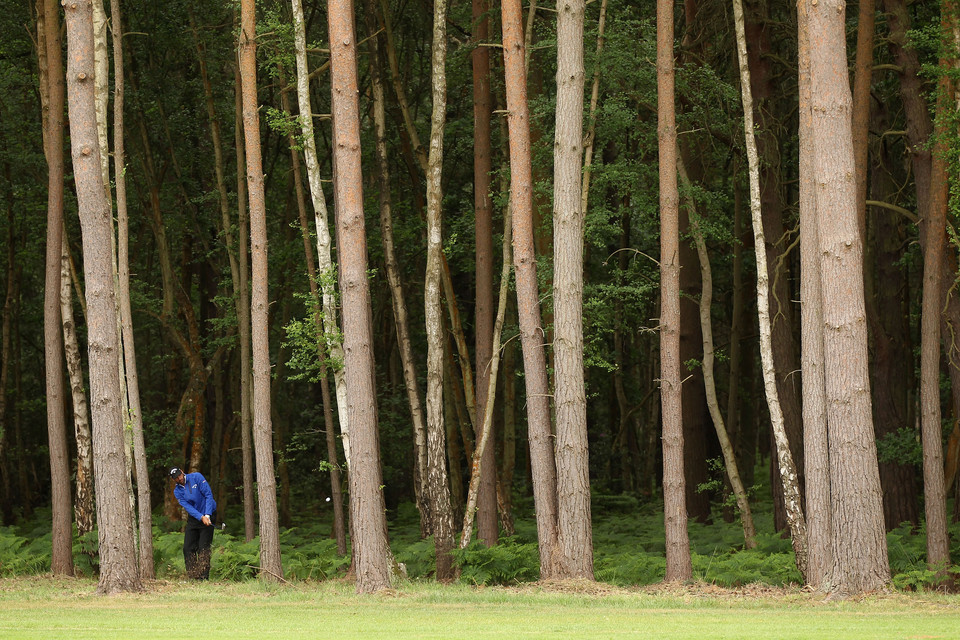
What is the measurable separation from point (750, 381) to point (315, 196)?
17.7m

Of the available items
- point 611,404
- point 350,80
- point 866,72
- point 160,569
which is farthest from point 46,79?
point 611,404

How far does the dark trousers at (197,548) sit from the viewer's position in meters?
15.2

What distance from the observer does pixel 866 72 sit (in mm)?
15461

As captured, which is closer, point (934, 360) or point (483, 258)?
point (934, 360)

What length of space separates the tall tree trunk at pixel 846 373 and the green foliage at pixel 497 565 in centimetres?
518

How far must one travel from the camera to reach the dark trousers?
1521 centimetres

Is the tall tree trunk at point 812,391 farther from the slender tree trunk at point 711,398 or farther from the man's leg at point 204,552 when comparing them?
the man's leg at point 204,552

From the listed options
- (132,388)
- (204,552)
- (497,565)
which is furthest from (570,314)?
(132,388)

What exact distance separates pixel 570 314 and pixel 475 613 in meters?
4.51

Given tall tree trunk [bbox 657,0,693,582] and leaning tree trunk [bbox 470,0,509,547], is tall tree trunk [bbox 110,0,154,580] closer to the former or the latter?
leaning tree trunk [bbox 470,0,509,547]

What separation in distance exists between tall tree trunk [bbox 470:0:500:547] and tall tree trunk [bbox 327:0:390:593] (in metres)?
4.11

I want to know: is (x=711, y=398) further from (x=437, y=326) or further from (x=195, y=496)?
(x=195, y=496)

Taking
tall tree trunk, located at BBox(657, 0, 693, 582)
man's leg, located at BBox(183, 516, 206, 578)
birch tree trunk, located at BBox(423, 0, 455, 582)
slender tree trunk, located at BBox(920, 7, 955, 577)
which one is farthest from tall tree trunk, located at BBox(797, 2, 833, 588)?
man's leg, located at BBox(183, 516, 206, 578)

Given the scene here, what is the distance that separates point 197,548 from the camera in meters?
15.5
